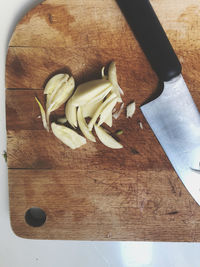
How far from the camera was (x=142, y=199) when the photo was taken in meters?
0.96

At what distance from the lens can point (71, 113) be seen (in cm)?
91

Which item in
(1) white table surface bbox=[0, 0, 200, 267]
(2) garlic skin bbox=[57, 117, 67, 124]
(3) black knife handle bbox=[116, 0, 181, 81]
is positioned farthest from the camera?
(1) white table surface bbox=[0, 0, 200, 267]

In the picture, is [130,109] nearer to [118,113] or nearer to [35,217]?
[118,113]

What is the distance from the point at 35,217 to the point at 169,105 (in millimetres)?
637

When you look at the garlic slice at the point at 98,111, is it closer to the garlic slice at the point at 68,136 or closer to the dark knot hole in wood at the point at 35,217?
the garlic slice at the point at 68,136

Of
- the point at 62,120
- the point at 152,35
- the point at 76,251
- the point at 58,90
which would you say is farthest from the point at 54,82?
the point at 76,251

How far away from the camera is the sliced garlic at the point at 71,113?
2.96ft

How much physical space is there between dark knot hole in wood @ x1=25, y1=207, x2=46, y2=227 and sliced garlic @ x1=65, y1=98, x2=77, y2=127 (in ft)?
1.18


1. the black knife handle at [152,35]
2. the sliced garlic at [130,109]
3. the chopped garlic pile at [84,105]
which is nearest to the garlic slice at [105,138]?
the chopped garlic pile at [84,105]

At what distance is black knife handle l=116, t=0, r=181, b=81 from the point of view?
2.74ft

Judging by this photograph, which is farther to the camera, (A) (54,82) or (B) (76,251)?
(B) (76,251)

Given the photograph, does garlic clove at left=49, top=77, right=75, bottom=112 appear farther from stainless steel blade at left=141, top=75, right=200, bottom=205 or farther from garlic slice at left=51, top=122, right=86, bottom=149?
stainless steel blade at left=141, top=75, right=200, bottom=205

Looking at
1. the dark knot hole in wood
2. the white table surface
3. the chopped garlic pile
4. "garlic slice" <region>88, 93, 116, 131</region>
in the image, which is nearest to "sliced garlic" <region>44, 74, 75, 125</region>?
the chopped garlic pile

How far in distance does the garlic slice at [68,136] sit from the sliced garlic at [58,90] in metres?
0.06
